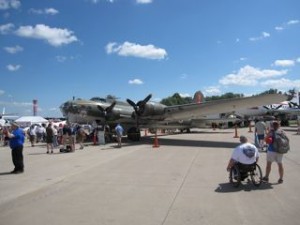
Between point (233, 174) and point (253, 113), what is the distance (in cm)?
4734

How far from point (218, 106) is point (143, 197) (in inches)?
583

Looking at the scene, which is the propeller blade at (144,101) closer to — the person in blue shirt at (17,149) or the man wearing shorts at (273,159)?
the person in blue shirt at (17,149)

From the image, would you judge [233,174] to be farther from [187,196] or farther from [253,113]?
[253,113]

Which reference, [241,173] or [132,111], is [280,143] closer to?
[241,173]

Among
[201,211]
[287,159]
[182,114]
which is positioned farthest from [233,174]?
[182,114]

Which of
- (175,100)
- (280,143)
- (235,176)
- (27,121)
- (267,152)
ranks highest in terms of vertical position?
(175,100)

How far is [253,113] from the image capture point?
176 ft

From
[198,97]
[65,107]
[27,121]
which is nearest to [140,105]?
[65,107]

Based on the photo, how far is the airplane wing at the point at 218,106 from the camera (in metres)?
19.1

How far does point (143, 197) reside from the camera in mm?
7641

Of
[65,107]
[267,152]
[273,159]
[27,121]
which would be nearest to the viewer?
[273,159]

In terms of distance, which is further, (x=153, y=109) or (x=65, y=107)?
(x=65, y=107)

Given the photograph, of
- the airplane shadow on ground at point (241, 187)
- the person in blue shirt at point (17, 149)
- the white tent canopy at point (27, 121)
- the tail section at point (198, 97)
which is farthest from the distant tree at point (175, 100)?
the airplane shadow on ground at point (241, 187)

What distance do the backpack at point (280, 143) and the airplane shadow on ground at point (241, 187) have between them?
0.96 metres
